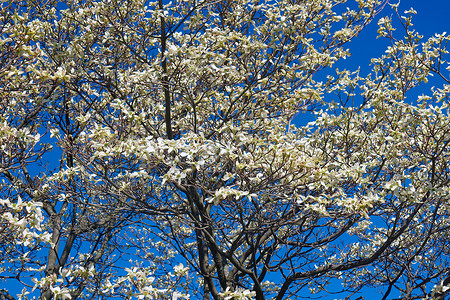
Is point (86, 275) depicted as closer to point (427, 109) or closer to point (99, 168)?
point (99, 168)

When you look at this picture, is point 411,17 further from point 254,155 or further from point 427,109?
point 254,155

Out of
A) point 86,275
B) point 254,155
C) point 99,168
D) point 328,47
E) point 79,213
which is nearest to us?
point 254,155

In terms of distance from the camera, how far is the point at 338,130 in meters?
7.18

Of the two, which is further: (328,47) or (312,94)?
(328,47)

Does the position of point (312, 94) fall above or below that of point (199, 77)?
below

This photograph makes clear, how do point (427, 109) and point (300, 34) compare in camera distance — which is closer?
point (427, 109)

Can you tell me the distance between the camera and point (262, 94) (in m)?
7.21

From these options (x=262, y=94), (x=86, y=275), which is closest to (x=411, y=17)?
(x=262, y=94)

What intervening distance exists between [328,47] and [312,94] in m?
1.65

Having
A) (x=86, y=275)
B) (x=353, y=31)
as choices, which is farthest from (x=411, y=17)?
(x=86, y=275)

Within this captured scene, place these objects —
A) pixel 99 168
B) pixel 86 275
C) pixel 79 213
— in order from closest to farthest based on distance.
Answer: pixel 86 275, pixel 99 168, pixel 79 213

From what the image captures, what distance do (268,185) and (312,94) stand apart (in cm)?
168

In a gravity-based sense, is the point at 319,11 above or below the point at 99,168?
above

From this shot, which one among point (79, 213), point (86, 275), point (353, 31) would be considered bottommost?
point (86, 275)
